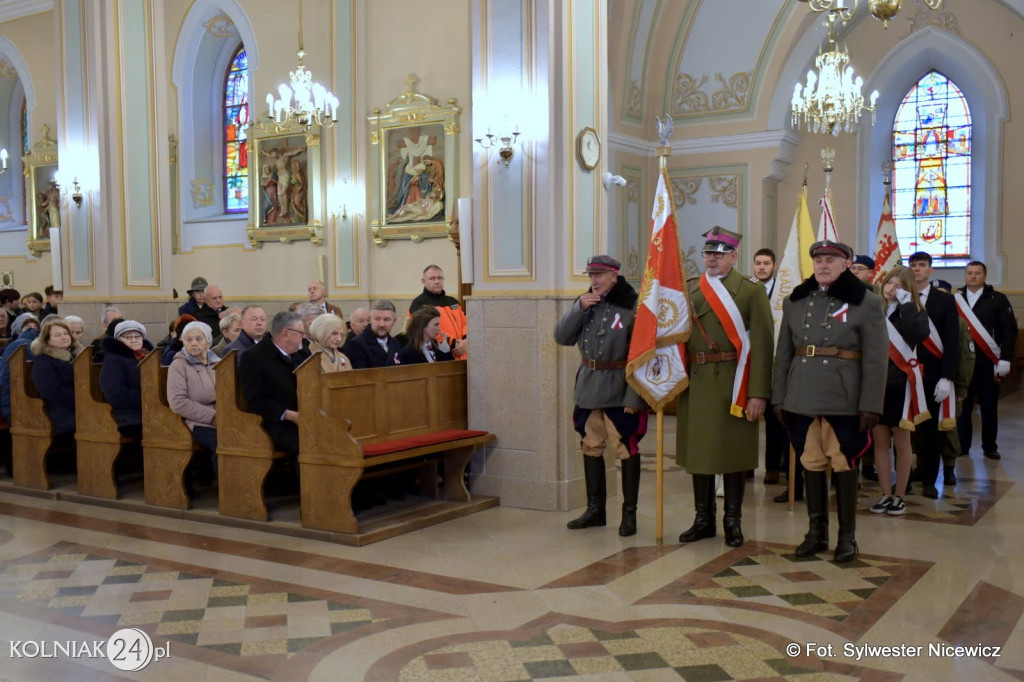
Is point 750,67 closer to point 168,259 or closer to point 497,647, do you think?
point 168,259

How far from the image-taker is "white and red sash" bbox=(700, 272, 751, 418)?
5.14 meters

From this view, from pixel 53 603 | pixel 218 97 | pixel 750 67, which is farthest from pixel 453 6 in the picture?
pixel 53 603

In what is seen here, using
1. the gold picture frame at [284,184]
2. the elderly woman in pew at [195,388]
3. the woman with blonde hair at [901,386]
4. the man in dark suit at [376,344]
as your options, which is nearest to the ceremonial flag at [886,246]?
the woman with blonde hair at [901,386]

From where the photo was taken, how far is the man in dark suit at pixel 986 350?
320 inches

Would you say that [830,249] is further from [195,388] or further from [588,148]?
[195,388]

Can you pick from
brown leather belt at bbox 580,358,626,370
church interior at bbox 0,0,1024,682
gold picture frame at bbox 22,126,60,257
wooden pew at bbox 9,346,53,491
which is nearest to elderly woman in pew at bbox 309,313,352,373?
church interior at bbox 0,0,1024,682

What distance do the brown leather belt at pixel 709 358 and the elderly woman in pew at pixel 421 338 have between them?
1967 mm

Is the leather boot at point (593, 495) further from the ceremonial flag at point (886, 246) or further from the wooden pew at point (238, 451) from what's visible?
the ceremonial flag at point (886, 246)

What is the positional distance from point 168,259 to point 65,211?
3.43ft

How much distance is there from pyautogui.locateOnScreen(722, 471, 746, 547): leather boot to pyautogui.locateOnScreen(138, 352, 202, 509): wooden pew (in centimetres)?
338

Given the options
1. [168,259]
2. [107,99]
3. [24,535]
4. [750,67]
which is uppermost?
[750,67]

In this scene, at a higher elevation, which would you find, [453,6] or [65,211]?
[453,6]

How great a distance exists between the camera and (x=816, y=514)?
5082mm

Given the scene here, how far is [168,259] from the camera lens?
8.82 m
